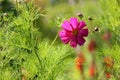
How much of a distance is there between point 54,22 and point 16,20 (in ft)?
0.78

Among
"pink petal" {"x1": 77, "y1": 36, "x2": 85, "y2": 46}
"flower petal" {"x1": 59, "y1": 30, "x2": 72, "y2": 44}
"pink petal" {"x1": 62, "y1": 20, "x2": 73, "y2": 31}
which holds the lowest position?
"pink petal" {"x1": 77, "y1": 36, "x2": 85, "y2": 46}

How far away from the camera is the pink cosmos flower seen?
265cm

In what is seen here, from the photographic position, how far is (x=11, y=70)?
2.68 meters

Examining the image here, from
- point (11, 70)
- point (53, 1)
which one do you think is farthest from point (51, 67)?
point (53, 1)

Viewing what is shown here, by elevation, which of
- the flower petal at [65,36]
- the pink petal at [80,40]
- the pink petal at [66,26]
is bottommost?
the pink petal at [80,40]

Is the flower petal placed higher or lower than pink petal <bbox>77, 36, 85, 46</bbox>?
higher

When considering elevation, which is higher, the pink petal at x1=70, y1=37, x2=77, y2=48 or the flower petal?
the flower petal

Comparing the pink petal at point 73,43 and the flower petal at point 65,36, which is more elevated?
the flower petal at point 65,36

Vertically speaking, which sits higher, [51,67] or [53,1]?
[51,67]

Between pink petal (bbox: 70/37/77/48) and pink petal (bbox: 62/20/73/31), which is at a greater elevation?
pink petal (bbox: 62/20/73/31)

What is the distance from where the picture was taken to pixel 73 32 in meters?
2.68

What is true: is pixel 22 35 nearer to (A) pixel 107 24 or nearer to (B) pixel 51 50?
(B) pixel 51 50

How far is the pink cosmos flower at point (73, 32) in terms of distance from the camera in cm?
265

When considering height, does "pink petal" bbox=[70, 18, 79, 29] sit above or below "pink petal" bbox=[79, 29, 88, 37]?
above
